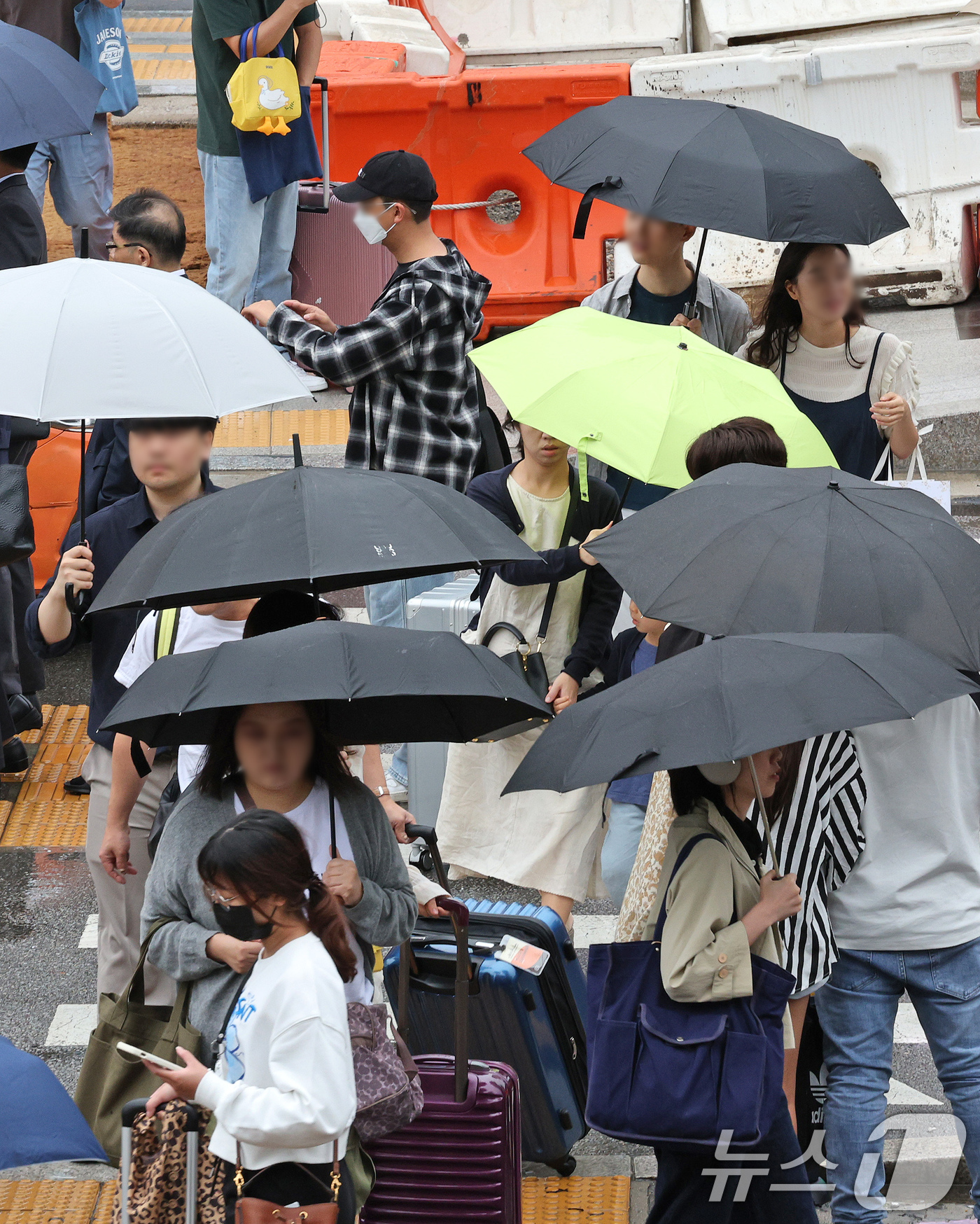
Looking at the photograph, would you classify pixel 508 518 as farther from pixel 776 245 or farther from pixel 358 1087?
pixel 776 245

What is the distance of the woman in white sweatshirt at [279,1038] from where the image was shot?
2.75m

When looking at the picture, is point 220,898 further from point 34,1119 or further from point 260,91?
point 260,91

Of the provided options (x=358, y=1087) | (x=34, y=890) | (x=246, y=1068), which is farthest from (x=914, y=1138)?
(x=34, y=890)

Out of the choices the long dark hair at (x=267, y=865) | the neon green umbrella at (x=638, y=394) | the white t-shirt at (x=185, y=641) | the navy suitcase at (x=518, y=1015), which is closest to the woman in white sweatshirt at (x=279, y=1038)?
the long dark hair at (x=267, y=865)

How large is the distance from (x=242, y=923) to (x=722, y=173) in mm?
3266

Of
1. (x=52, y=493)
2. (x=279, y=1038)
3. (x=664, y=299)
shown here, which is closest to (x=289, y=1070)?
(x=279, y=1038)

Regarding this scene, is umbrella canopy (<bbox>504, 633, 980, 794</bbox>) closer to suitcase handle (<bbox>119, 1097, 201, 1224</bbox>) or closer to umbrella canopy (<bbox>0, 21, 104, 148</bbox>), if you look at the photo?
suitcase handle (<bbox>119, 1097, 201, 1224</bbox>)

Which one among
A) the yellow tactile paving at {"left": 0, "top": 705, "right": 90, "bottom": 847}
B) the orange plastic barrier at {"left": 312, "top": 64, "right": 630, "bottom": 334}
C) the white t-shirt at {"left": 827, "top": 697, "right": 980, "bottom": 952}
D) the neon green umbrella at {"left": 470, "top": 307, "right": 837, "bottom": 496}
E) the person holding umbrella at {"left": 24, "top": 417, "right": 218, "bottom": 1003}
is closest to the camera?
the white t-shirt at {"left": 827, "top": 697, "right": 980, "bottom": 952}

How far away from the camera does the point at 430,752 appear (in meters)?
5.98

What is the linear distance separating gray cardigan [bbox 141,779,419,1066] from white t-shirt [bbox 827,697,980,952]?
1.06 metres

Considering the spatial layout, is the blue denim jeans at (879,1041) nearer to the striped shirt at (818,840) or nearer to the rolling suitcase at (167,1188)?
the striped shirt at (818,840)

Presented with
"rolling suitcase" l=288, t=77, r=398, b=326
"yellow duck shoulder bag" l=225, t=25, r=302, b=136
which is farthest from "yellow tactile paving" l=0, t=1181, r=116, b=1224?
"rolling suitcase" l=288, t=77, r=398, b=326

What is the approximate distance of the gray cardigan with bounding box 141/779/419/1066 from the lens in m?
3.22

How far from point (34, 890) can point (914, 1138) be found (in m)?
3.43
